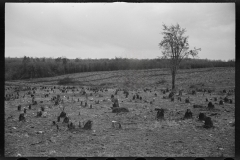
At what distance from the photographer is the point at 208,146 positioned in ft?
18.8

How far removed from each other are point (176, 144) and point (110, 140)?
83.4 inches

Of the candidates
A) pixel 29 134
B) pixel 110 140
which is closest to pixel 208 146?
pixel 110 140

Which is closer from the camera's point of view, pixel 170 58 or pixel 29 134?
pixel 29 134

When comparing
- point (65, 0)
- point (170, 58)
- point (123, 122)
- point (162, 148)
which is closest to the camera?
point (65, 0)

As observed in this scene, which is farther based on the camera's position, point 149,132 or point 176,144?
point 149,132

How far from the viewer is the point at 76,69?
6025 centimetres

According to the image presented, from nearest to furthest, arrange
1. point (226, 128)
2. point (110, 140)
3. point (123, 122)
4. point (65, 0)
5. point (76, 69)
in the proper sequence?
point (65, 0)
point (110, 140)
point (226, 128)
point (123, 122)
point (76, 69)

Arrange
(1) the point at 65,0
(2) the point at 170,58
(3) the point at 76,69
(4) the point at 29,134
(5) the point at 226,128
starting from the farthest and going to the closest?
(3) the point at 76,69, (2) the point at 170,58, (5) the point at 226,128, (4) the point at 29,134, (1) the point at 65,0

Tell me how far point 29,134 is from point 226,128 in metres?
7.47

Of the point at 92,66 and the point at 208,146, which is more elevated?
the point at 92,66

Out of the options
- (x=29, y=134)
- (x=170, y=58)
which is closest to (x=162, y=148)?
(x=29, y=134)
